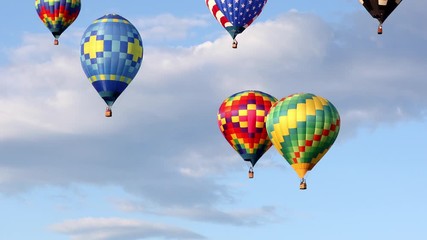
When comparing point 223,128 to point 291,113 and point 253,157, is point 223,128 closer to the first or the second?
point 253,157

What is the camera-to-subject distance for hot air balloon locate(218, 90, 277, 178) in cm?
7050

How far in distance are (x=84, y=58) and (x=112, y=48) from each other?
195 cm

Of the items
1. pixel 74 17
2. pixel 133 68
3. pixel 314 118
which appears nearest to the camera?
pixel 314 118

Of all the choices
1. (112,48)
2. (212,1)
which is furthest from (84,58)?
(212,1)

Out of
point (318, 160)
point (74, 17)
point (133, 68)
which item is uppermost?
point (74, 17)

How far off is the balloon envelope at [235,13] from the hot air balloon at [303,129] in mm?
6912

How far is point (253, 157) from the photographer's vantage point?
7112cm

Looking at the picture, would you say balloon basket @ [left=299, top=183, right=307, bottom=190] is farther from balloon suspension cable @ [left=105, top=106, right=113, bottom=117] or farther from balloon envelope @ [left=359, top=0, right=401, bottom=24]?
balloon suspension cable @ [left=105, top=106, right=113, bottom=117]

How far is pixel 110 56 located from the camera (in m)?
68.6

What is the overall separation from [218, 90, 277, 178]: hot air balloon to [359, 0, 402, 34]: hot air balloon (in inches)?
352

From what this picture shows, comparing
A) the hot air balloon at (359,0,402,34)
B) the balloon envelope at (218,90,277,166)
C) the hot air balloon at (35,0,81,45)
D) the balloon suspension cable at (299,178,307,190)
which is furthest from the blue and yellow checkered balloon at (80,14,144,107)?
the hot air balloon at (359,0,402,34)

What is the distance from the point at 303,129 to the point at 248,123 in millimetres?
5901

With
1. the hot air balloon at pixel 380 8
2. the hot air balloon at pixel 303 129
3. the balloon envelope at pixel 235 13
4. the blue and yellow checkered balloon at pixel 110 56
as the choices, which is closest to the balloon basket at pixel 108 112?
the blue and yellow checkered balloon at pixel 110 56

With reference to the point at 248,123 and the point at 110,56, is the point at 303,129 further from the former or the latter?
the point at 110,56
